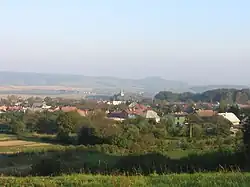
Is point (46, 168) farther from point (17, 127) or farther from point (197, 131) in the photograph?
point (17, 127)

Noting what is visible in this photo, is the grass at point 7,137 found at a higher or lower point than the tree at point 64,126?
lower

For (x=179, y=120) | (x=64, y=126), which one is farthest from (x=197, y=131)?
(x=179, y=120)

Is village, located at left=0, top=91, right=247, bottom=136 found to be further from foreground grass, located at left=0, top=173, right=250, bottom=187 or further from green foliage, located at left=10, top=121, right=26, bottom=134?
foreground grass, located at left=0, top=173, right=250, bottom=187

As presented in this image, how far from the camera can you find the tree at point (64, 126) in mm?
45844

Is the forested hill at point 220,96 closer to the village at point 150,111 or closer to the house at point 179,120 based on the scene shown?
the village at point 150,111

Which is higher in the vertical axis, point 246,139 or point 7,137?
point 246,139

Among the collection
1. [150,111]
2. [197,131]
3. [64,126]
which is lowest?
[150,111]

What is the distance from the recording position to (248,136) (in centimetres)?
2386

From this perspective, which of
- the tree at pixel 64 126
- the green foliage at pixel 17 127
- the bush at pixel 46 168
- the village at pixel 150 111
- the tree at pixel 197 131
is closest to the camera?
the bush at pixel 46 168

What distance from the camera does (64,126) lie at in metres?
48.8

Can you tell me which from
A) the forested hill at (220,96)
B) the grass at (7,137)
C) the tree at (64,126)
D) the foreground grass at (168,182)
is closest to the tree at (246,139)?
the foreground grass at (168,182)

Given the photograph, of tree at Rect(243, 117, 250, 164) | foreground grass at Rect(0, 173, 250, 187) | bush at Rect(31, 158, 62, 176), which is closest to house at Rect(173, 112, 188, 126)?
tree at Rect(243, 117, 250, 164)

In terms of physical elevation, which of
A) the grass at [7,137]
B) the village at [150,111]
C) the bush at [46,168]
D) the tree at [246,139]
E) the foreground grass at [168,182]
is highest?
the foreground grass at [168,182]

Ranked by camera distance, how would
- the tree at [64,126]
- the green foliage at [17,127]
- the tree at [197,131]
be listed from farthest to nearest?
the green foliage at [17,127]
the tree at [197,131]
the tree at [64,126]
